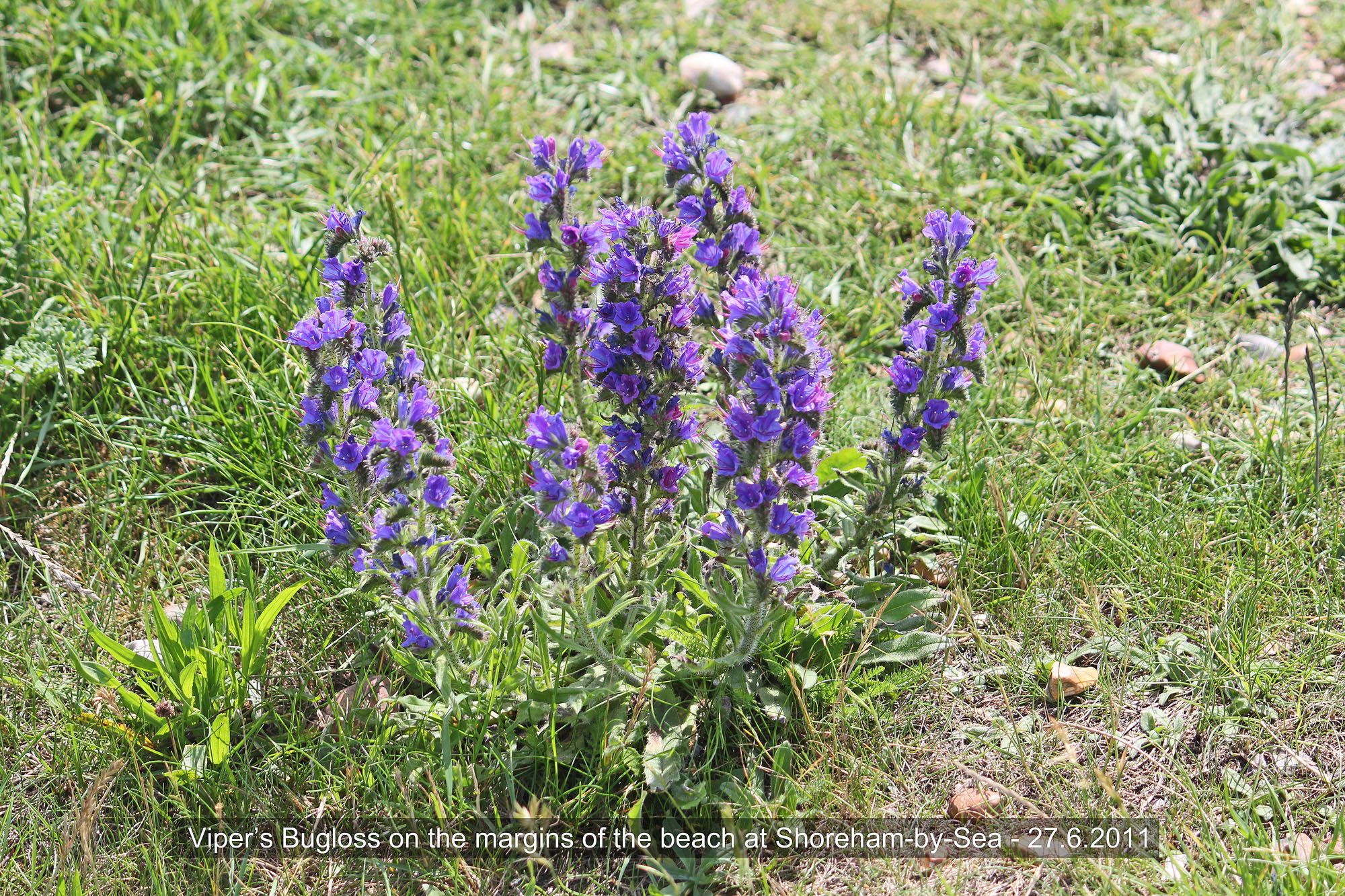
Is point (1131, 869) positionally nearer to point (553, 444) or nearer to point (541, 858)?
point (541, 858)

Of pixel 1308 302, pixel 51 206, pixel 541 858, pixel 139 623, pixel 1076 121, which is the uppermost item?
pixel 1076 121

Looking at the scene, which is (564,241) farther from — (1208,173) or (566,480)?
(1208,173)

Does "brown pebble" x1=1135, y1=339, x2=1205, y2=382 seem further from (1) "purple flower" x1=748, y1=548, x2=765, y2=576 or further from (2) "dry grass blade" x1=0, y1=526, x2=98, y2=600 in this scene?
(2) "dry grass blade" x1=0, y1=526, x2=98, y2=600

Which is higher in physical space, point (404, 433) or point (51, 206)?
point (404, 433)

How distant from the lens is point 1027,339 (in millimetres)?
4676

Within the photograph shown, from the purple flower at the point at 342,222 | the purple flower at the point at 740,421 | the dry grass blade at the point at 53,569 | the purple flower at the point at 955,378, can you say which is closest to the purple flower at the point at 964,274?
the purple flower at the point at 955,378

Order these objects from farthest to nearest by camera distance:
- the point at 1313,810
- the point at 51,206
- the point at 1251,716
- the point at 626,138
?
the point at 626,138 → the point at 51,206 → the point at 1251,716 → the point at 1313,810

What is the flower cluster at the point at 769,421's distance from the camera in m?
2.66

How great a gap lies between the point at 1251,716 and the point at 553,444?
2298 mm

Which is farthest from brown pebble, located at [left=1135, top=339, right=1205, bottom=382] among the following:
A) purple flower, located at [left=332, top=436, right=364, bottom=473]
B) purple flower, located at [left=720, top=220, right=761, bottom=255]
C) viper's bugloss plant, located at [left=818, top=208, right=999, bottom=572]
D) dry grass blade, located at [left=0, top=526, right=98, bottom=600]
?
dry grass blade, located at [left=0, top=526, right=98, bottom=600]

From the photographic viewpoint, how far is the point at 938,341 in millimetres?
3131

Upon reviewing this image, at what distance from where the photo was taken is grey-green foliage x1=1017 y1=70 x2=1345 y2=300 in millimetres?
4910

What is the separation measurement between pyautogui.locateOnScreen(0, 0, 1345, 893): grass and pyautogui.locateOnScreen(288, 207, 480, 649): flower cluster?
0.51 m

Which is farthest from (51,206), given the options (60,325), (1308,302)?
(1308,302)
